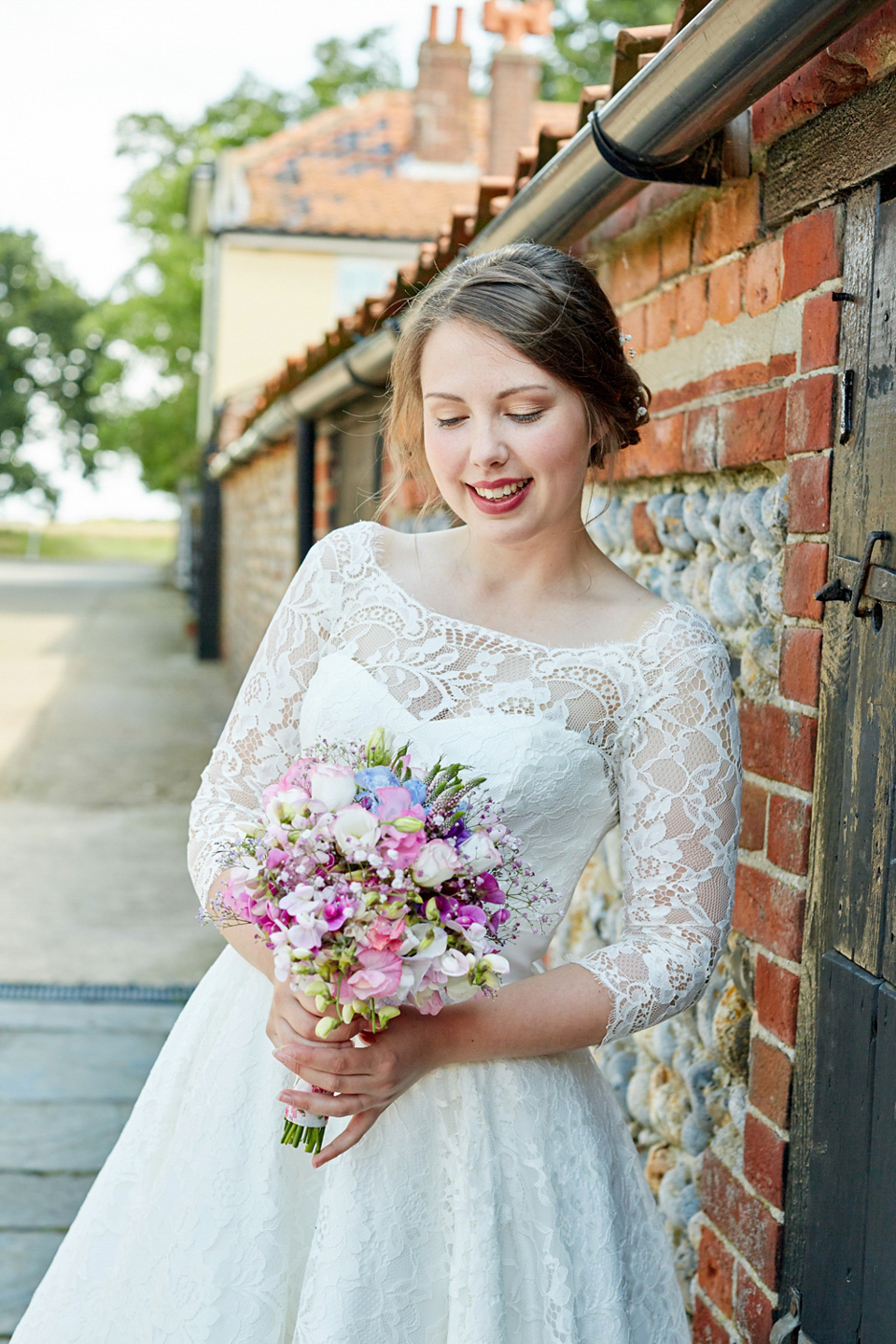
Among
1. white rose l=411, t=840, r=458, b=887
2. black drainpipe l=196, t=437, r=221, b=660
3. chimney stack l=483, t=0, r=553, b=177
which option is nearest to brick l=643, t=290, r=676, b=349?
white rose l=411, t=840, r=458, b=887

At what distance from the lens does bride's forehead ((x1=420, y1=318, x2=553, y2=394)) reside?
169cm

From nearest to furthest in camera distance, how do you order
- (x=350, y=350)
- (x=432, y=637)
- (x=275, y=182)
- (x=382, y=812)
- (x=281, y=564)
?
1. (x=382, y=812)
2. (x=432, y=637)
3. (x=350, y=350)
4. (x=281, y=564)
5. (x=275, y=182)

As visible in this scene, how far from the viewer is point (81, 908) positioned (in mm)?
5406

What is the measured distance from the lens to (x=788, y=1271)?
191cm

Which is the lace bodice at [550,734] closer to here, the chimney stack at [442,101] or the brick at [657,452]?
the brick at [657,452]

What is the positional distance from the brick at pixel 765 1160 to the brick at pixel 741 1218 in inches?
1.3

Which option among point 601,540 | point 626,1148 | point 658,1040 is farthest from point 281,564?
point 626,1148

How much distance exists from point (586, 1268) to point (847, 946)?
0.56 metres

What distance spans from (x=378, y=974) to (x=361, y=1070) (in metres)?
0.24

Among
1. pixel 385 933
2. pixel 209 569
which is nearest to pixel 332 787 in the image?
pixel 385 933

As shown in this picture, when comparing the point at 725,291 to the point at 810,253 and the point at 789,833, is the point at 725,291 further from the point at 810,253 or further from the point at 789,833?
the point at 789,833

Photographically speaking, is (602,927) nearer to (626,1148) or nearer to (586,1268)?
(626,1148)

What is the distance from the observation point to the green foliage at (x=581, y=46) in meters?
24.5

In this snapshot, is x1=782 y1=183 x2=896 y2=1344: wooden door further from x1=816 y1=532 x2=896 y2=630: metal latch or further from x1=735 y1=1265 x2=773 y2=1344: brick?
x1=735 y1=1265 x2=773 y2=1344: brick
